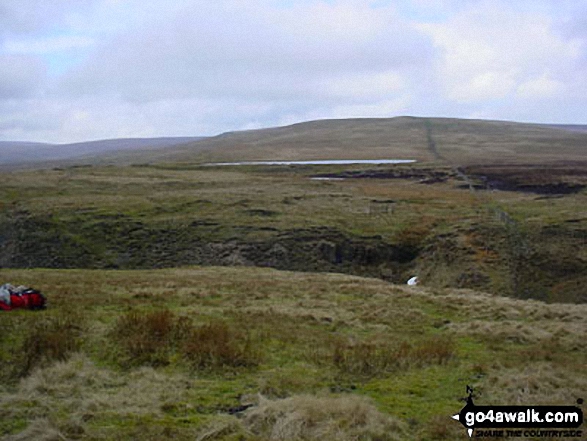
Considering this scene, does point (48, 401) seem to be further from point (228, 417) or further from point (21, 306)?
point (21, 306)

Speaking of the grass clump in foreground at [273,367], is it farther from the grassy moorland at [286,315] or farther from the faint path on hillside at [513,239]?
the faint path on hillside at [513,239]

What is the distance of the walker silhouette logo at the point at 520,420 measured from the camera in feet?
27.4

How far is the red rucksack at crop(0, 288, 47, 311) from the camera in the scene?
51.5 feet

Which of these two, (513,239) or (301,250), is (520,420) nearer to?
(513,239)

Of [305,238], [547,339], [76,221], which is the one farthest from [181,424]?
[76,221]

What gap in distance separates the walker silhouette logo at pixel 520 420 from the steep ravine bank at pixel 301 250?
81.3 ft

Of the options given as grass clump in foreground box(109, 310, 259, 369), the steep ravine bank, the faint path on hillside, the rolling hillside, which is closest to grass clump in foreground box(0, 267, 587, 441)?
grass clump in foreground box(109, 310, 259, 369)

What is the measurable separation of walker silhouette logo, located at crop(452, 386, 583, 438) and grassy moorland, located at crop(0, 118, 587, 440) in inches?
16.4

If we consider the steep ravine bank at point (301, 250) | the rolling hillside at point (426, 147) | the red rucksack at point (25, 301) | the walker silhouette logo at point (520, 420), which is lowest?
the steep ravine bank at point (301, 250)

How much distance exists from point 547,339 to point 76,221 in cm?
4063

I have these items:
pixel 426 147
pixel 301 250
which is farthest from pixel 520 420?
pixel 426 147

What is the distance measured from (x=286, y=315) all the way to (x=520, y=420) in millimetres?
9401

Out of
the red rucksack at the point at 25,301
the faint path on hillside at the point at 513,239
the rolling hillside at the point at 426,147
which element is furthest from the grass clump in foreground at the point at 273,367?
the rolling hillside at the point at 426,147

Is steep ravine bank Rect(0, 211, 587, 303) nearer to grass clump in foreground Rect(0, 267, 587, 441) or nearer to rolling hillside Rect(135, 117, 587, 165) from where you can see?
grass clump in foreground Rect(0, 267, 587, 441)
